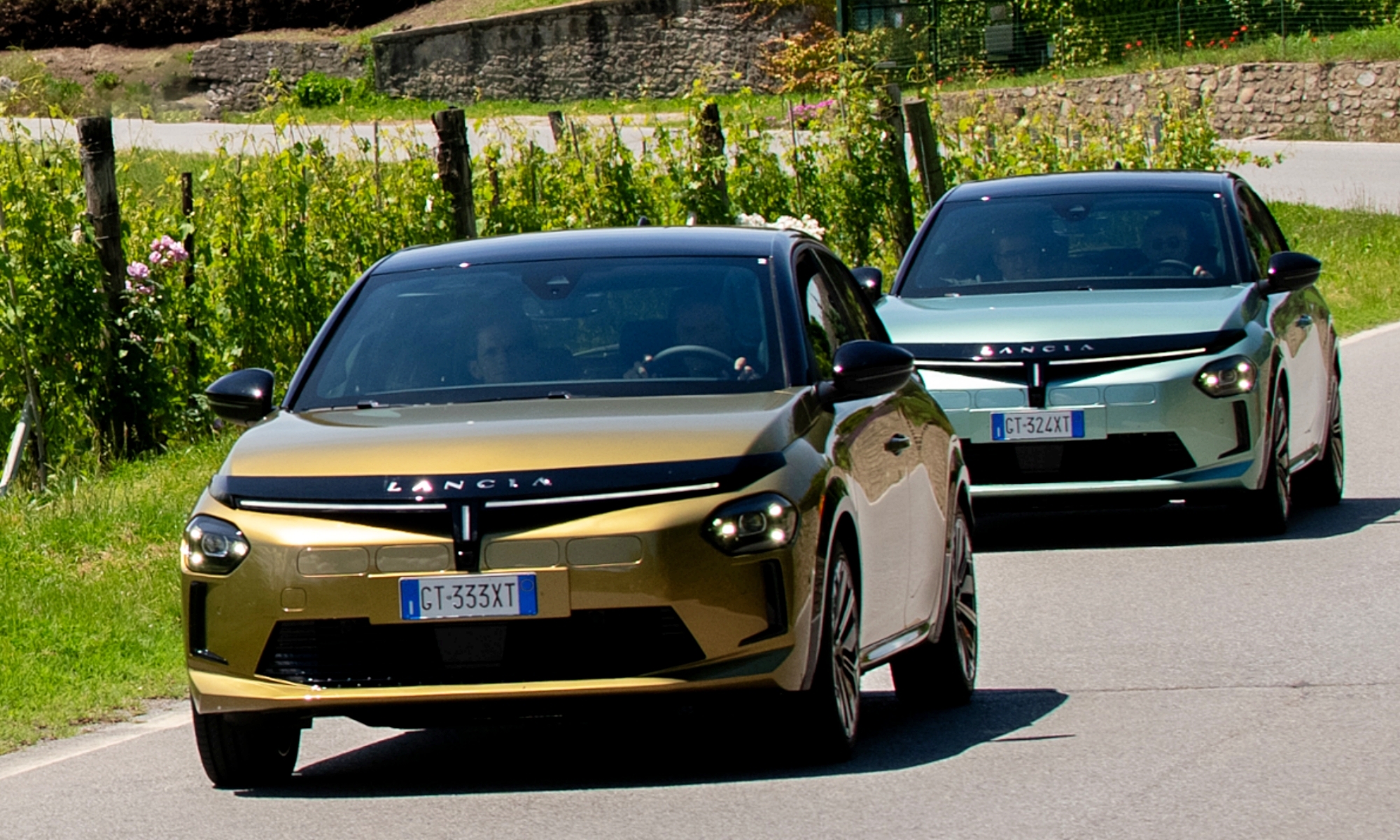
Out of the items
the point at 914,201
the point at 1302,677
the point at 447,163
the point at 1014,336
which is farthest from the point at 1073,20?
the point at 1302,677

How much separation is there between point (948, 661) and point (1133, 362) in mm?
3915

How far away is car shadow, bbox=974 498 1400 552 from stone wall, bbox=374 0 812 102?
4766cm

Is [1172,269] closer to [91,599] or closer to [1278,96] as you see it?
[91,599]

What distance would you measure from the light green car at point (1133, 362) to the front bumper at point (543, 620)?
5199mm

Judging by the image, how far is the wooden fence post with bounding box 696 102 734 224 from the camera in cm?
2019

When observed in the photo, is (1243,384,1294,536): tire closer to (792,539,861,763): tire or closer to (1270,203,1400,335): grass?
(792,539,861,763): tire

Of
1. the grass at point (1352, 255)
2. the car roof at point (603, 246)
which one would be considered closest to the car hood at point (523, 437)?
the car roof at point (603, 246)

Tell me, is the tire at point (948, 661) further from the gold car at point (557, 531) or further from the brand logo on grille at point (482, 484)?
the brand logo on grille at point (482, 484)

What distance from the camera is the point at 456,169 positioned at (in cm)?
1702

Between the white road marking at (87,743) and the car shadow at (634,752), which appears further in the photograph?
the white road marking at (87,743)

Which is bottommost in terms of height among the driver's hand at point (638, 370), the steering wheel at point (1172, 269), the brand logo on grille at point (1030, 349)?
the brand logo on grille at point (1030, 349)

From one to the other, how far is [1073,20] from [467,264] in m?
46.5

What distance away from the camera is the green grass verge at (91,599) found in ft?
29.9

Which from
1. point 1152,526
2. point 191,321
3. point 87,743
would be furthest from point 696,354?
point 191,321
